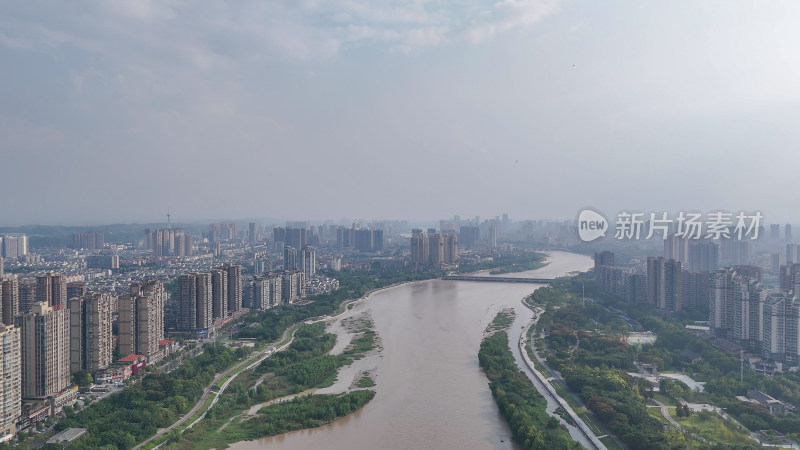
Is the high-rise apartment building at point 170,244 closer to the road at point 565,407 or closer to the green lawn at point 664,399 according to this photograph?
the road at point 565,407

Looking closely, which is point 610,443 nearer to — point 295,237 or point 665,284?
point 665,284

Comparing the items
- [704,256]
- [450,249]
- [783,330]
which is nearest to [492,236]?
[450,249]

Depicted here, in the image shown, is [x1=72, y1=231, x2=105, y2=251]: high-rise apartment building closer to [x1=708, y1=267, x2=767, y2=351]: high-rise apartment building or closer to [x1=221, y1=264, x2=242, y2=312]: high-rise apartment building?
[x1=221, y1=264, x2=242, y2=312]: high-rise apartment building

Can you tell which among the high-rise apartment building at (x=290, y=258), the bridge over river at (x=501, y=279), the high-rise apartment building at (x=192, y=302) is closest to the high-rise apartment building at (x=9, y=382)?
the high-rise apartment building at (x=192, y=302)

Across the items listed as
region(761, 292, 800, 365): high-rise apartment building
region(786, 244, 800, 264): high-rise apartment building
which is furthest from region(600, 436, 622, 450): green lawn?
region(786, 244, 800, 264): high-rise apartment building

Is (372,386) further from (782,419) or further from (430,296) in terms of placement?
(430,296)

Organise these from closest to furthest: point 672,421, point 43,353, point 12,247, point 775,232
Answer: point 672,421 < point 43,353 < point 775,232 < point 12,247
